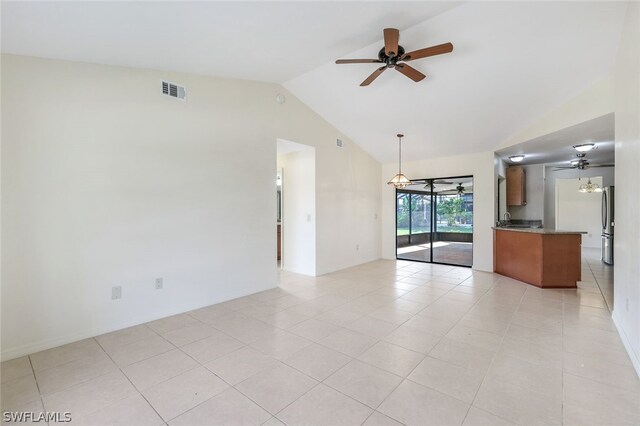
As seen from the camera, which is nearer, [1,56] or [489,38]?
[1,56]

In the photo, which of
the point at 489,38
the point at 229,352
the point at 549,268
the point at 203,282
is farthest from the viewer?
the point at 549,268

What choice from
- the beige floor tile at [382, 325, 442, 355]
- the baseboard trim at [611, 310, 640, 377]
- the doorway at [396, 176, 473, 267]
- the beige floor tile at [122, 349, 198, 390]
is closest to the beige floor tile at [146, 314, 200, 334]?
the beige floor tile at [122, 349, 198, 390]

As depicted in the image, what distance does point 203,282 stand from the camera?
394 cm

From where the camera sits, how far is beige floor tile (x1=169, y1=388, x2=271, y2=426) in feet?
5.93

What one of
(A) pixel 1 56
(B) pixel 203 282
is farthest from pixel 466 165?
(A) pixel 1 56

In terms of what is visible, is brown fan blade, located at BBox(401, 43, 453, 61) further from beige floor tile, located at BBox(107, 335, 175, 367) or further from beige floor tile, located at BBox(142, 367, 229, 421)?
beige floor tile, located at BBox(107, 335, 175, 367)

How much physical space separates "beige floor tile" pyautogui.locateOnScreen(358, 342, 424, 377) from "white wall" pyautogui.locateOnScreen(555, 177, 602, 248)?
28.8 feet

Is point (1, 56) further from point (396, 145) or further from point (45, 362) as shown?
point (396, 145)

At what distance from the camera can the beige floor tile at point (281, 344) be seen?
2680 mm

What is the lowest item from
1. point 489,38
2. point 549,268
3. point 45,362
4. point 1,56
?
point 45,362

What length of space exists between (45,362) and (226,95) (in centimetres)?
365

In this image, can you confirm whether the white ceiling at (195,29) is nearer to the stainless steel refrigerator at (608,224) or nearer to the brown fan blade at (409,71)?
the brown fan blade at (409,71)

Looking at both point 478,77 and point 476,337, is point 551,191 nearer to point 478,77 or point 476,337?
point 478,77

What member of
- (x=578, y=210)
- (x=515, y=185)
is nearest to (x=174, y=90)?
(x=515, y=185)
